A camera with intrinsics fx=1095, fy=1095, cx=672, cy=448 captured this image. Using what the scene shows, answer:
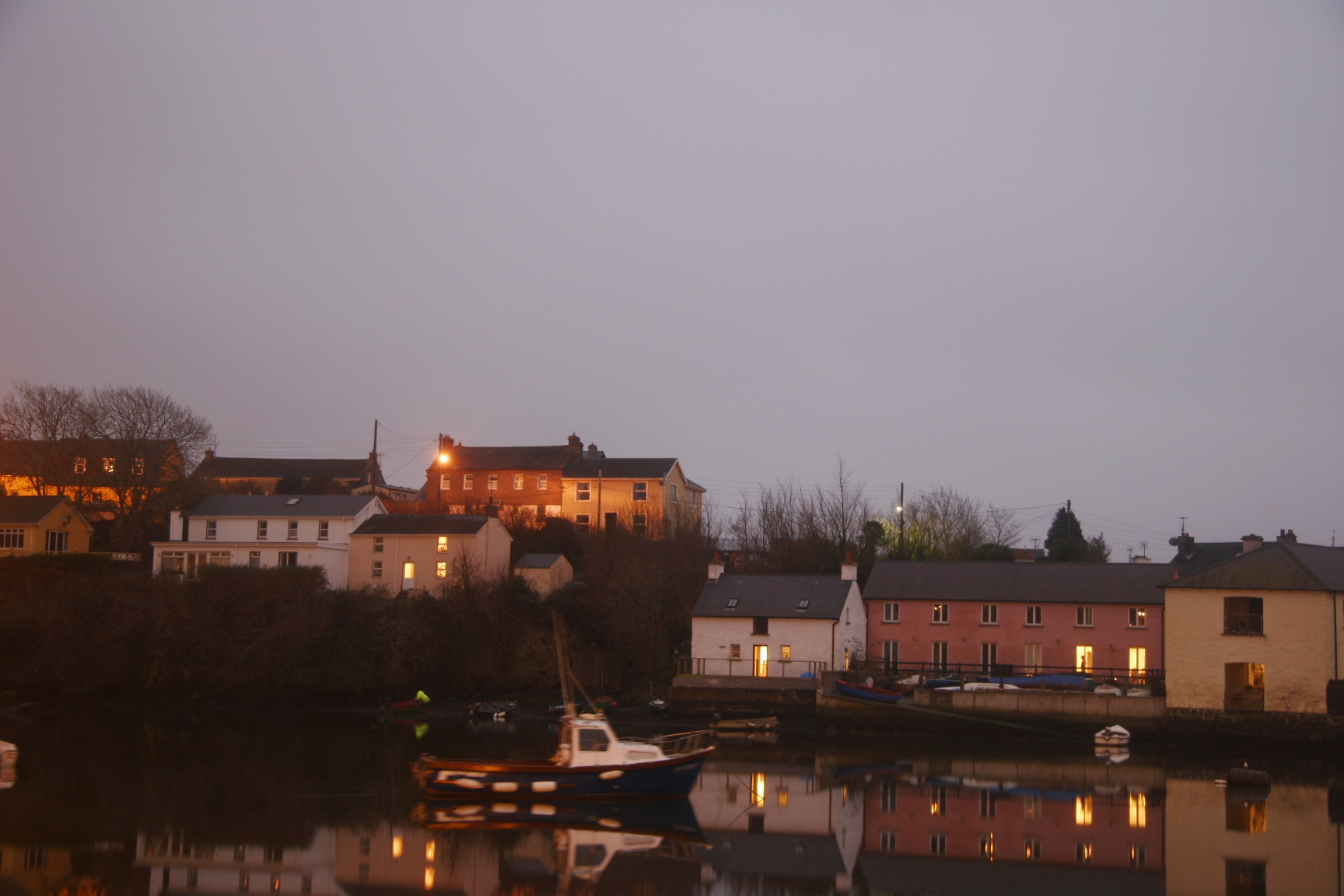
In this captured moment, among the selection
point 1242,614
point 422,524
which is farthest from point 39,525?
point 1242,614

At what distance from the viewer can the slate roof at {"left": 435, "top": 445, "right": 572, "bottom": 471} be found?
7600 cm

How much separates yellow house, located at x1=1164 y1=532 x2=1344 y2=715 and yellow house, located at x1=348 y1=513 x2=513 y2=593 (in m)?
31.4

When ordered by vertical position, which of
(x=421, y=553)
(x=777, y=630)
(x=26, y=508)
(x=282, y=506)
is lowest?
(x=777, y=630)

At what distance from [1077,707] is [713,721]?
1306cm

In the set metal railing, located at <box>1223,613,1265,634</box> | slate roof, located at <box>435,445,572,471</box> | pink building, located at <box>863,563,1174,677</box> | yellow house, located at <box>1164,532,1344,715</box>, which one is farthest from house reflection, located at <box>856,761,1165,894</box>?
slate roof, located at <box>435,445,572,471</box>

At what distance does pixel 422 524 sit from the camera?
5738 cm

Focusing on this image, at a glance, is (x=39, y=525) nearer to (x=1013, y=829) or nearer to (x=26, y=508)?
(x=26, y=508)

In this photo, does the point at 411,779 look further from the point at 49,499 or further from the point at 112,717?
the point at 49,499

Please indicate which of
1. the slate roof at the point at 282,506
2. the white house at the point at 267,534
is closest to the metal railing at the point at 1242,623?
the white house at the point at 267,534

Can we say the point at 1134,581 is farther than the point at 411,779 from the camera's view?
Yes

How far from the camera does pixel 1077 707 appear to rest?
1518 inches

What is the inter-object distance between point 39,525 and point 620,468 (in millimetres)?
34605

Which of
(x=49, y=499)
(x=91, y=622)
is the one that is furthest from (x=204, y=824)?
(x=49, y=499)

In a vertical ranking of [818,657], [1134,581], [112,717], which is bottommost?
[112,717]
